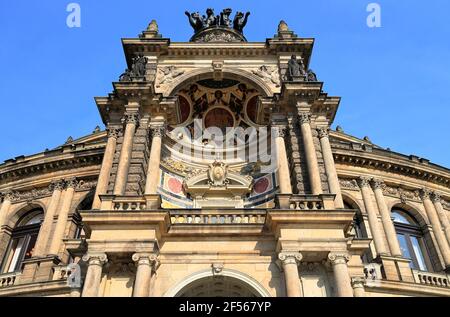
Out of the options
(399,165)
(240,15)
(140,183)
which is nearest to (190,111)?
(140,183)

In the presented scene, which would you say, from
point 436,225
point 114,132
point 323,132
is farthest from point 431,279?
point 114,132

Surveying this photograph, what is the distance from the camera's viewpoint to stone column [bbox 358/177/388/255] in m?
22.0

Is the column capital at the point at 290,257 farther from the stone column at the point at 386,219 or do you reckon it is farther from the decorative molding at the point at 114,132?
the stone column at the point at 386,219

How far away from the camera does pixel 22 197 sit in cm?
2509

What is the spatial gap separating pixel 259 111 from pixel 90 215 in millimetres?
10271

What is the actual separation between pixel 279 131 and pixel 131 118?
6.78 m

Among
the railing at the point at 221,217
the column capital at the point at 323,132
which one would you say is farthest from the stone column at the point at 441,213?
the railing at the point at 221,217

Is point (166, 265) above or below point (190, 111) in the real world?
below

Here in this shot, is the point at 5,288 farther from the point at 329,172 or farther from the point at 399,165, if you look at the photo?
the point at 399,165

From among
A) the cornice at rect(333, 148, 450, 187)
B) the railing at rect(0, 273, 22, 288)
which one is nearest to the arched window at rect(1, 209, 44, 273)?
the railing at rect(0, 273, 22, 288)

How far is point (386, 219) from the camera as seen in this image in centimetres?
2328

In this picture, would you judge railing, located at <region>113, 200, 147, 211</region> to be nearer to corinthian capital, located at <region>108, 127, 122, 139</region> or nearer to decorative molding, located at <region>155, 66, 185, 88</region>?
corinthian capital, located at <region>108, 127, 122, 139</region>

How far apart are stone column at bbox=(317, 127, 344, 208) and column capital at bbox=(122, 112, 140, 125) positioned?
8426 millimetres
